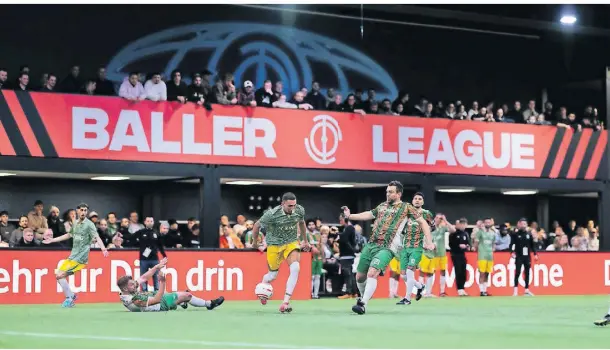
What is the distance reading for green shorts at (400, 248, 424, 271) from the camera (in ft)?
77.5

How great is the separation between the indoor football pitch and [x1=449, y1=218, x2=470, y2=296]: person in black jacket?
357 inches

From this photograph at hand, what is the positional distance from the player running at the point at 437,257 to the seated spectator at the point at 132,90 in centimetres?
796

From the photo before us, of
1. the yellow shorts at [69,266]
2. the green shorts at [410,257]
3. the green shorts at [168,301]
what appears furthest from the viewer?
the green shorts at [410,257]

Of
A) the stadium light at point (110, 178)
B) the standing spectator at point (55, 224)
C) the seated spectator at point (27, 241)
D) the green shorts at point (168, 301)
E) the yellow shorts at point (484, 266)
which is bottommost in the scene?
the green shorts at point (168, 301)

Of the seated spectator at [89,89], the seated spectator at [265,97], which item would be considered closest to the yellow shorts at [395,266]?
the seated spectator at [265,97]

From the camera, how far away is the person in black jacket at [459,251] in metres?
30.2

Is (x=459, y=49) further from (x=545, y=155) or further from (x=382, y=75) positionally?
(x=545, y=155)

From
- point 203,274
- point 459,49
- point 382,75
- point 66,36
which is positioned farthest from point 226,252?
point 459,49

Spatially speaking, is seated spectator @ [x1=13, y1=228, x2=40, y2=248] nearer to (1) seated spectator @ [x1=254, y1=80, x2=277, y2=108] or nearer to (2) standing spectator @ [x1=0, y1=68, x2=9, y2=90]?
(2) standing spectator @ [x1=0, y1=68, x2=9, y2=90]

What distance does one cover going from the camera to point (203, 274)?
26.9m

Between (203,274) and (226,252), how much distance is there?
830 mm

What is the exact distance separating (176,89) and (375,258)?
13.0m

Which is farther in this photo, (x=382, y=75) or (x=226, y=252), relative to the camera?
(x=382, y=75)

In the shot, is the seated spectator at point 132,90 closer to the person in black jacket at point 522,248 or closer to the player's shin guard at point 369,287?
the person in black jacket at point 522,248
